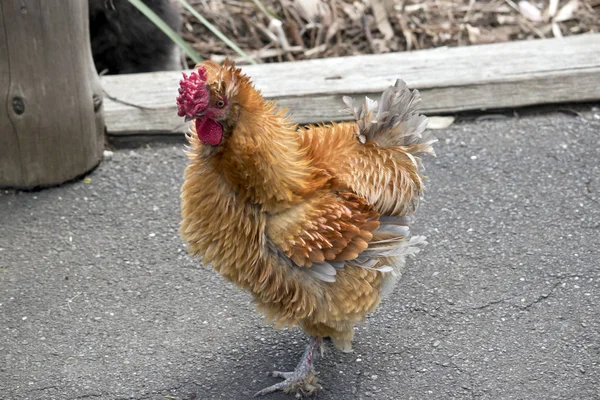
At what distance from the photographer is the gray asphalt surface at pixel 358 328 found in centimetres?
338

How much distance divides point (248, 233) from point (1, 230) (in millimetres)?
1919

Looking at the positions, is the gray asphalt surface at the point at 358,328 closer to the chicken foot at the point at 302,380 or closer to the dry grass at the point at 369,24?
the chicken foot at the point at 302,380

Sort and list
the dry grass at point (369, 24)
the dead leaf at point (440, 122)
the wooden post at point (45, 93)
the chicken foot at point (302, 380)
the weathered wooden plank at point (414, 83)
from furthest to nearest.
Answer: the dry grass at point (369, 24), the dead leaf at point (440, 122), the weathered wooden plank at point (414, 83), the wooden post at point (45, 93), the chicken foot at point (302, 380)

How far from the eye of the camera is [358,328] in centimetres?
371

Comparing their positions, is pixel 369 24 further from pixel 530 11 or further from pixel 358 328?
pixel 358 328

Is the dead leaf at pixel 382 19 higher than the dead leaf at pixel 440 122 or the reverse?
higher

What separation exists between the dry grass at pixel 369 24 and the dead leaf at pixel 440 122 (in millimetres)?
1014

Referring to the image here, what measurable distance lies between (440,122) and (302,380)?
2.35 m

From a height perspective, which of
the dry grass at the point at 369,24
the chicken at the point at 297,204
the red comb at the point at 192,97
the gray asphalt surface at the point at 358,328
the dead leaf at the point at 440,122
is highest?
the red comb at the point at 192,97

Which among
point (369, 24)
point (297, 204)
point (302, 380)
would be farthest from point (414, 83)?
point (302, 380)

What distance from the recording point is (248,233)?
3.02m

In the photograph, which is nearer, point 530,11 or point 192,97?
point 192,97

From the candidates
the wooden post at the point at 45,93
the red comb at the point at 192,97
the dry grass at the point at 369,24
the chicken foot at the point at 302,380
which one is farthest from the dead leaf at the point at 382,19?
the red comb at the point at 192,97

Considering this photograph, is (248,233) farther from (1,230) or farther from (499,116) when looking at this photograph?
(499,116)
